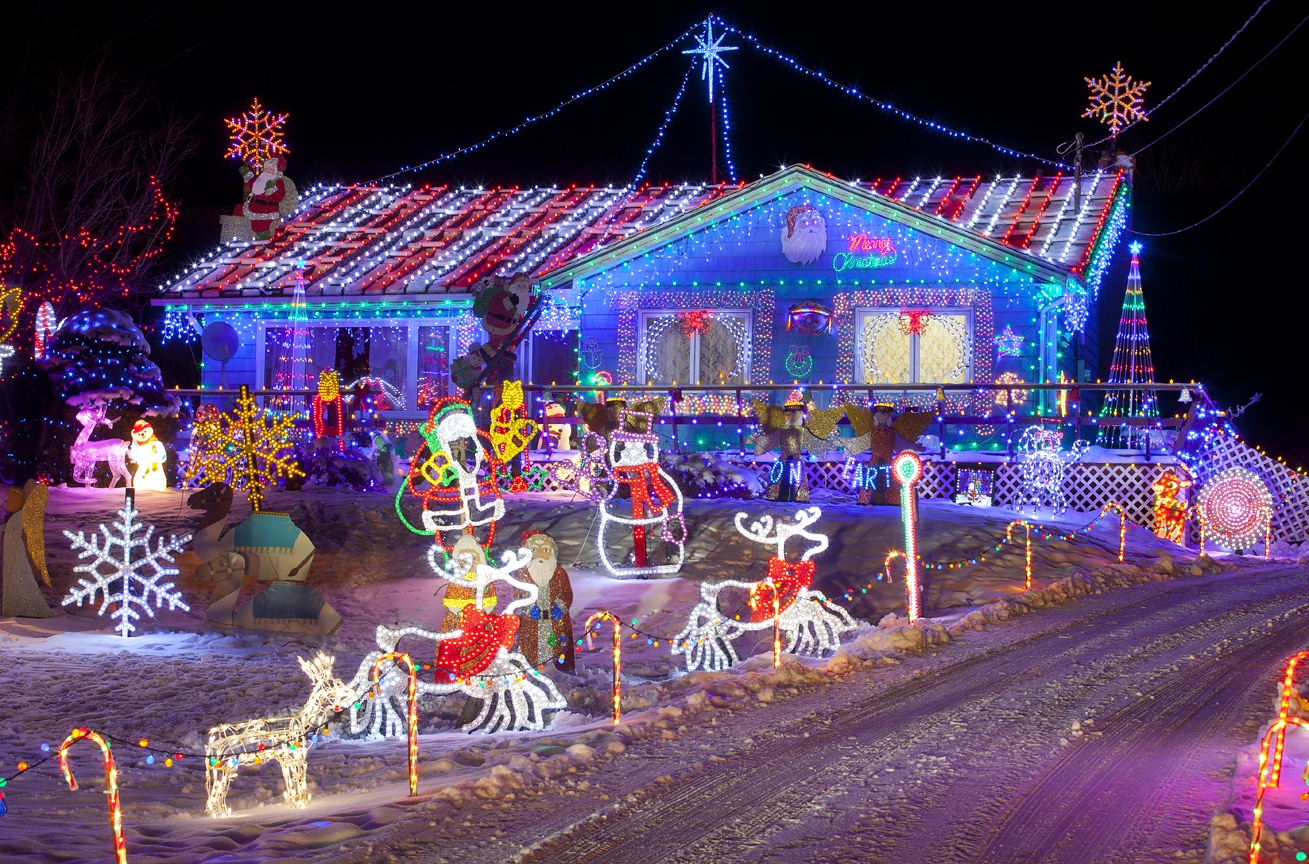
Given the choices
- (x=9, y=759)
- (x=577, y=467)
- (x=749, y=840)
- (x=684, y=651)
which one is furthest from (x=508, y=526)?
(x=749, y=840)

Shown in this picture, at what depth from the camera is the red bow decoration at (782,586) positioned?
10336mm

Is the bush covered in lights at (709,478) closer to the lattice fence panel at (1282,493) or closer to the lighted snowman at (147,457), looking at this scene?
the lattice fence panel at (1282,493)

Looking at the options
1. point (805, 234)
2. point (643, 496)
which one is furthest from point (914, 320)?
point (643, 496)

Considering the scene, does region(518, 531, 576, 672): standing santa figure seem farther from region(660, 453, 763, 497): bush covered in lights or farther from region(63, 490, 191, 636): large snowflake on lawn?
region(660, 453, 763, 497): bush covered in lights

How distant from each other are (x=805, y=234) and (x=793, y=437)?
4593mm

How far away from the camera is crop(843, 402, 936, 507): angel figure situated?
1609 cm

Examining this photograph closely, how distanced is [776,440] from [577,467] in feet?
9.96

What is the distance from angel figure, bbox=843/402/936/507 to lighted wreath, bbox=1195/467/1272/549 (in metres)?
4.54

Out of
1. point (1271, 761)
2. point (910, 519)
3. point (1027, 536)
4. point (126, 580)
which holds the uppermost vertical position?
point (910, 519)

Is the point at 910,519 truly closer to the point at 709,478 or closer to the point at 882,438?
the point at 882,438

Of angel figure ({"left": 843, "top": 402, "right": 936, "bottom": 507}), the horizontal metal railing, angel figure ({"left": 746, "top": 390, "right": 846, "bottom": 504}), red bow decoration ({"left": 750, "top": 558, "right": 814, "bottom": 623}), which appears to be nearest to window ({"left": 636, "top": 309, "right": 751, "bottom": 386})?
the horizontal metal railing

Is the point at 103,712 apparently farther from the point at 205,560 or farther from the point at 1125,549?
the point at 1125,549

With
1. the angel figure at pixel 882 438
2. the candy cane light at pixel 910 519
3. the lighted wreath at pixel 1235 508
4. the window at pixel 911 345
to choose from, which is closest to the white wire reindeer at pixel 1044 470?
the angel figure at pixel 882 438

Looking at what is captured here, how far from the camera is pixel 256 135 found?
76.8 feet
